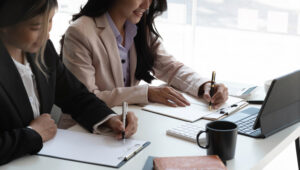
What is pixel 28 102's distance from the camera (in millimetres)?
1545

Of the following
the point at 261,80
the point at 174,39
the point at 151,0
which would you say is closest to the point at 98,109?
the point at 151,0

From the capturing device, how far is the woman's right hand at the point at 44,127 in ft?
4.85

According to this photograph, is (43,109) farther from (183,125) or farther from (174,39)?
(174,39)

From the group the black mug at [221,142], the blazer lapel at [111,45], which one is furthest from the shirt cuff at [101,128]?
the blazer lapel at [111,45]

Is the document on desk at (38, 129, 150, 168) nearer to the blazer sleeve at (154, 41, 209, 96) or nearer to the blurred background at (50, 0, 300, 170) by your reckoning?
the blazer sleeve at (154, 41, 209, 96)

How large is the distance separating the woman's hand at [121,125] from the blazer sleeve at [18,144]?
0.28 m

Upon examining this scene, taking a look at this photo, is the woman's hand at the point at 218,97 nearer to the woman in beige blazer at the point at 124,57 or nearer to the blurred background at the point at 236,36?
A: the woman in beige blazer at the point at 124,57

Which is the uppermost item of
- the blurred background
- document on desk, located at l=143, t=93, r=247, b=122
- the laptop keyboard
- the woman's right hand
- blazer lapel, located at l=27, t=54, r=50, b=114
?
blazer lapel, located at l=27, t=54, r=50, b=114

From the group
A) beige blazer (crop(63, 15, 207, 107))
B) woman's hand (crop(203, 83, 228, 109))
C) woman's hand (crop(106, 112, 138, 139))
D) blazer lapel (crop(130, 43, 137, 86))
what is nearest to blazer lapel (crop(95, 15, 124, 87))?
beige blazer (crop(63, 15, 207, 107))

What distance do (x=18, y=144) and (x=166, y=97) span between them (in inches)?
30.4

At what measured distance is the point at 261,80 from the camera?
4.88 m

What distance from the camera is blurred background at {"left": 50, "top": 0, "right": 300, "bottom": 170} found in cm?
499

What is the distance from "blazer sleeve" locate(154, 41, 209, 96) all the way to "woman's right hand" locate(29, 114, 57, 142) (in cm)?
79

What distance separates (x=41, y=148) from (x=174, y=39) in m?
4.24
